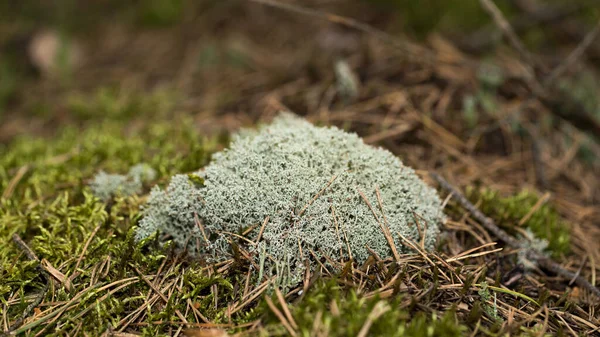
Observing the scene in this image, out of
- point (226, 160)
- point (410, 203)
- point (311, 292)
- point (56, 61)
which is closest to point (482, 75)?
point (410, 203)

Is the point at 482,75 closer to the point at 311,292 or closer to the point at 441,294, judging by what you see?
the point at 441,294

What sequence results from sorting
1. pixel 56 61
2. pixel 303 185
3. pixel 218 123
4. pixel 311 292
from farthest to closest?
pixel 56 61 → pixel 218 123 → pixel 303 185 → pixel 311 292

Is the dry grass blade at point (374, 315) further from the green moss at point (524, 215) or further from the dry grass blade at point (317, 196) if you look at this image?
the green moss at point (524, 215)

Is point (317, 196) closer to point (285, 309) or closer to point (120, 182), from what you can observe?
point (285, 309)

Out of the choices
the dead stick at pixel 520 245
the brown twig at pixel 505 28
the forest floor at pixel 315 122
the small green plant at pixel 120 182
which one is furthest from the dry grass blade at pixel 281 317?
the brown twig at pixel 505 28

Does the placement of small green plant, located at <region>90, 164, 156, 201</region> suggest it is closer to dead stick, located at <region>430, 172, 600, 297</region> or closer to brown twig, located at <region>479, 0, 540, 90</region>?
dead stick, located at <region>430, 172, 600, 297</region>

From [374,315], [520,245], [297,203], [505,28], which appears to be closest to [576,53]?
[505,28]
